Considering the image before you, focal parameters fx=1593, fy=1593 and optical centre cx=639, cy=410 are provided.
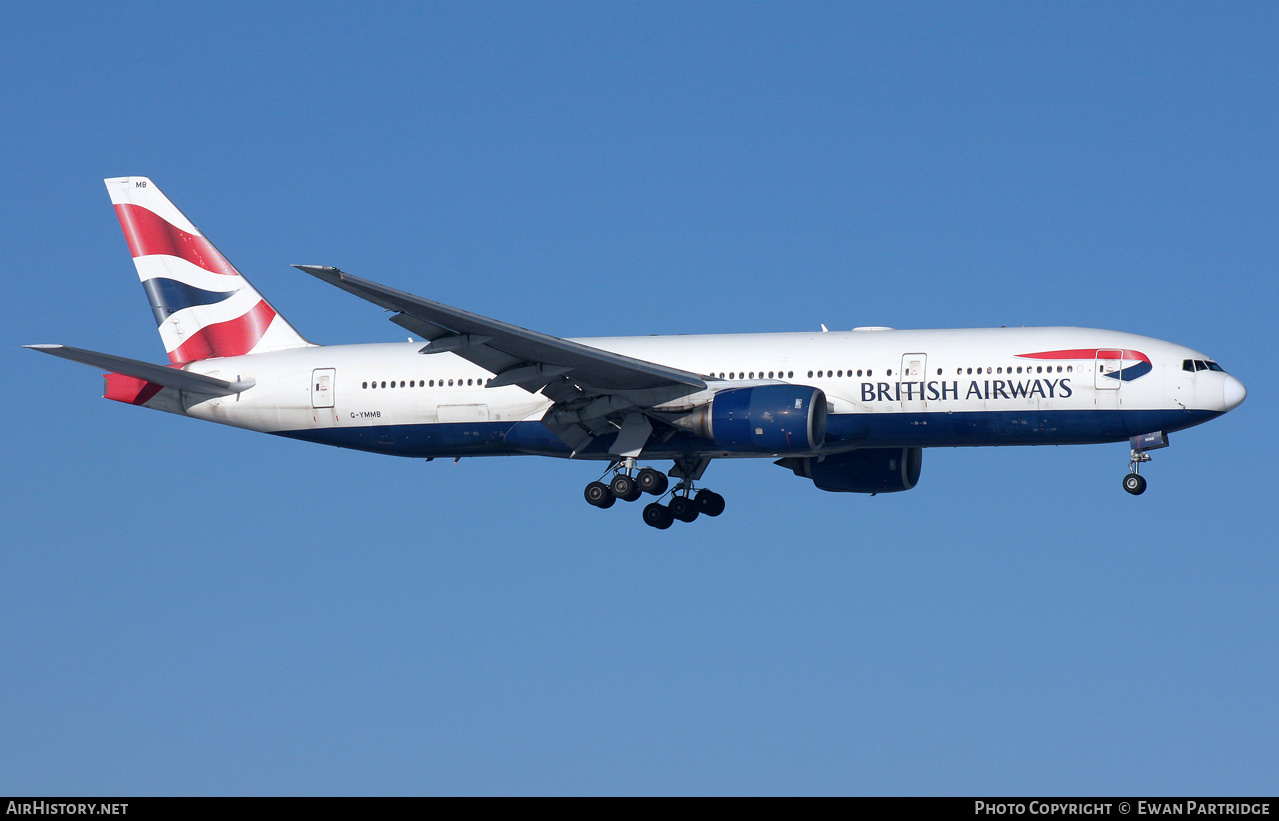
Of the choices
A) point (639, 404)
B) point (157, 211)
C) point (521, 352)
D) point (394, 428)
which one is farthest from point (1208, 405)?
point (157, 211)

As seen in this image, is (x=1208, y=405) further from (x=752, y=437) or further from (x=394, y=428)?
(x=394, y=428)

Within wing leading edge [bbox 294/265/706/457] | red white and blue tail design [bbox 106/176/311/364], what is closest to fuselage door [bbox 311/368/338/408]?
red white and blue tail design [bbox 106/176/311/364]

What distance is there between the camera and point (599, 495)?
43.2m

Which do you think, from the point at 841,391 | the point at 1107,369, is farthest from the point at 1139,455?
the point at 841,391

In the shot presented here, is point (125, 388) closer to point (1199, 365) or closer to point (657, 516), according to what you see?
point (657, 516)

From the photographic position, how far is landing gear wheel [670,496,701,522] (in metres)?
45.1

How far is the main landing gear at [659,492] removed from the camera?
4281cm

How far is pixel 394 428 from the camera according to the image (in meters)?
44.3

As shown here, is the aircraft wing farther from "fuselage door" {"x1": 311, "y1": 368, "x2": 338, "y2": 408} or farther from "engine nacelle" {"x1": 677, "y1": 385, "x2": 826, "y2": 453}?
"fuselage door" {"x1": 311, "y1": 368, "x2": 338, "y2": 408}

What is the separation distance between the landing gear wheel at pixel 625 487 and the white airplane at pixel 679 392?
4 centimetres

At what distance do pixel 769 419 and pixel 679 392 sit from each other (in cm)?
277

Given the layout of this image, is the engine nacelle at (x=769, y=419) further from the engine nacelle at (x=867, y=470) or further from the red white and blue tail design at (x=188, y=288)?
the red white and blue tail design at (x=188, y=288)

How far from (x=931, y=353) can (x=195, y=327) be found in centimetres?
2224
